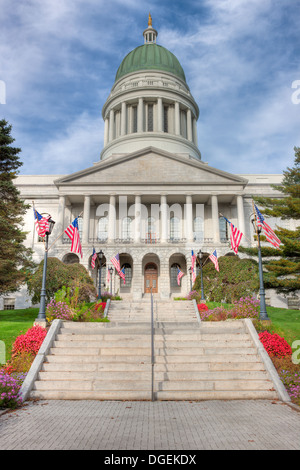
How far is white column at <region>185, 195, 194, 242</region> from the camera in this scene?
3578 centimetres

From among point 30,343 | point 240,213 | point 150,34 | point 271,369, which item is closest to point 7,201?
point 30,343

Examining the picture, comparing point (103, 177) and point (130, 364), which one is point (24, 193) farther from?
point (130, 364)

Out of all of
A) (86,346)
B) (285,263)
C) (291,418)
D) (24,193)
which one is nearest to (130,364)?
(86,346)

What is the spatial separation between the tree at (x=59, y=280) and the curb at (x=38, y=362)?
9.60 meters

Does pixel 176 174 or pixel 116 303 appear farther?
pixel 176 174

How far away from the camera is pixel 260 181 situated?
44656 mm

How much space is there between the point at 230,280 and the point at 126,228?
1682 centimetres

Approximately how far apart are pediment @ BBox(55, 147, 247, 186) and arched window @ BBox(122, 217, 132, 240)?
477 cm

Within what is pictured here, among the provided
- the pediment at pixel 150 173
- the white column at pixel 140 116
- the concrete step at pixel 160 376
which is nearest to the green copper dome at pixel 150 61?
the white column at pixel 140 116

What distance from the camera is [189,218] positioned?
36531 millimetres

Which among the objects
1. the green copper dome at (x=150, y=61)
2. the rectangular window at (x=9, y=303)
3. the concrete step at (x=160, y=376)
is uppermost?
the green copper dome at (x=150, y=61)

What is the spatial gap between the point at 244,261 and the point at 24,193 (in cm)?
2903

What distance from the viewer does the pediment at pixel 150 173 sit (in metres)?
37.4

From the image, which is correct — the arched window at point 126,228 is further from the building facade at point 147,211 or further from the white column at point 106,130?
the white column at point 106,130
